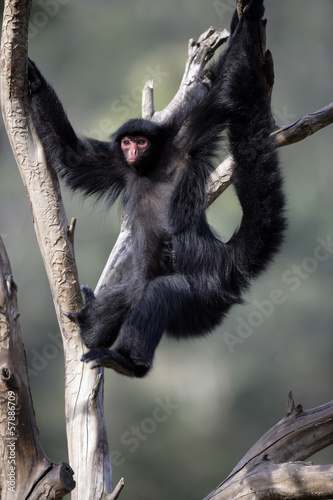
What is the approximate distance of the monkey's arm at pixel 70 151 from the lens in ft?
16.1

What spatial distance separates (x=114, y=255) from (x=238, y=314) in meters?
Answer: 6.60

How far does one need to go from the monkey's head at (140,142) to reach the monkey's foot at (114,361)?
5.46 ft

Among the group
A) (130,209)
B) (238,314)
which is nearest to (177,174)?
(130,209)

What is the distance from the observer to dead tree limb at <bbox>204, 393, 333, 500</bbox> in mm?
3882

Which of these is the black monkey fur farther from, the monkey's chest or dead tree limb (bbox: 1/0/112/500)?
dead tree limb (bbox: 1/0/112/500)

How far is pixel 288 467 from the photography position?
4016 millimetres

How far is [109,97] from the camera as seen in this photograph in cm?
1281

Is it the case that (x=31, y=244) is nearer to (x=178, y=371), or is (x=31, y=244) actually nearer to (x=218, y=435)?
(x=178, y=371)
